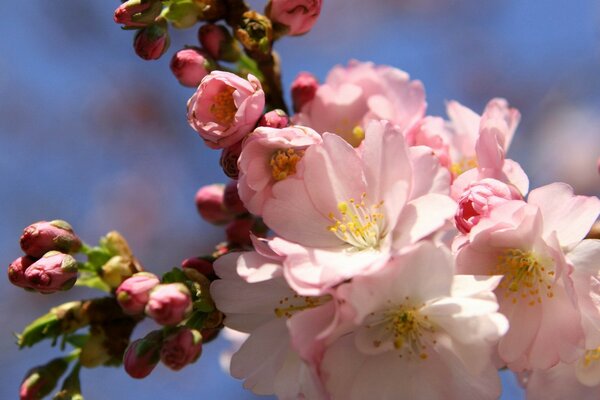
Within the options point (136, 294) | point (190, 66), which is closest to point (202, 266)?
point (136, 294)

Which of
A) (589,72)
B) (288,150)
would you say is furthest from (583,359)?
(589,72)

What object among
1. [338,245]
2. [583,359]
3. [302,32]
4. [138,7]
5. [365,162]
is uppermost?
[138,7]

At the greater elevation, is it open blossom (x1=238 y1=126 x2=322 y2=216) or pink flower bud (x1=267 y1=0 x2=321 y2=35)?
pink flower bud (x1=267 y1=0 x2=321 y2=35)

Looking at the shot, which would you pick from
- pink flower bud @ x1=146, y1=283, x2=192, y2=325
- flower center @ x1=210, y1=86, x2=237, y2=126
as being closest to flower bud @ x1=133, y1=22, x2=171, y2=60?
flower center @ x1=210, y1=86, x2=237, y2=126

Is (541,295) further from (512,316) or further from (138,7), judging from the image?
(138,7)

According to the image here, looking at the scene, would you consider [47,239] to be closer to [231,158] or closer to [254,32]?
[231,158]

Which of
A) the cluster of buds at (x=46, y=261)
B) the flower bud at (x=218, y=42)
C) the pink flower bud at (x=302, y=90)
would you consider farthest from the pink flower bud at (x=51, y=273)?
the pink flower bud at (x=302, y=90)

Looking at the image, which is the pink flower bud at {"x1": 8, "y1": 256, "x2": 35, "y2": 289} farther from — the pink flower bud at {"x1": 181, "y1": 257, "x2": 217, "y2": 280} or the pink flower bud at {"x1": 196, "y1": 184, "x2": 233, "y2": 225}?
the pink flower bud at {"x1": 196, "y1": 184, "x2": 233, "y2": 225}
